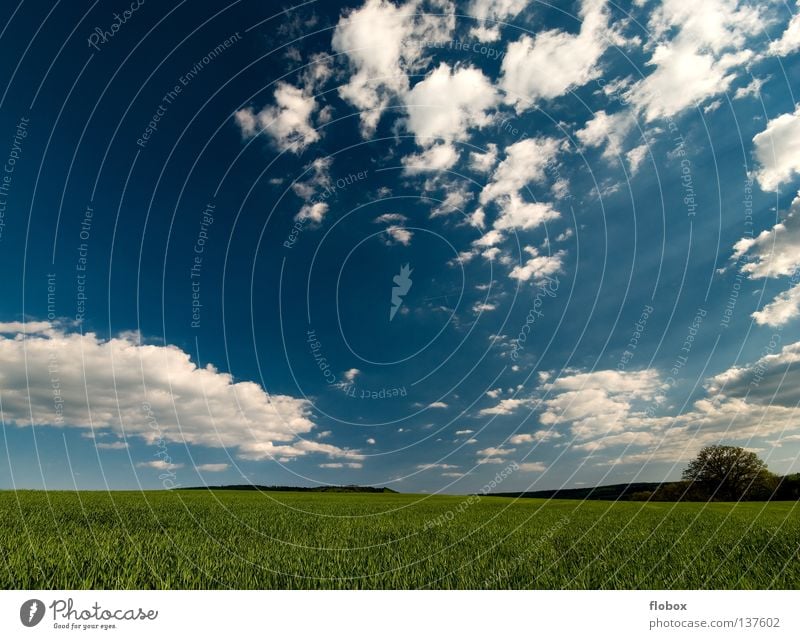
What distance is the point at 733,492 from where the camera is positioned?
51188mm

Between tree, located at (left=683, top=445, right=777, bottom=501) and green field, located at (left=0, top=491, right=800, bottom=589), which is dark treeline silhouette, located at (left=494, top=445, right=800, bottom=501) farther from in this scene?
green field, located at (left=0, top=491, right=800, bottom=589)

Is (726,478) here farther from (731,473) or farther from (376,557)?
(376,557)

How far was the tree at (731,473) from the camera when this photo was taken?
145 feet
